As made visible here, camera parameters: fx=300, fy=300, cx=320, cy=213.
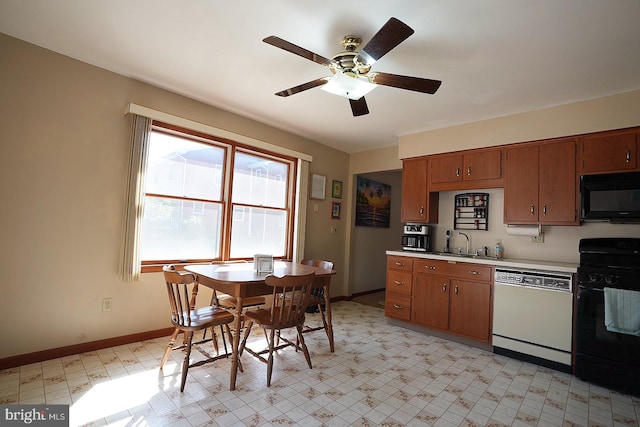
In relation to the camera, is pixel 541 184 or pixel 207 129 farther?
pixel 207 129

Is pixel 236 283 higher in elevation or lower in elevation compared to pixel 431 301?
higher

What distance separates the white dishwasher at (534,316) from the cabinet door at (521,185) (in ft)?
2.21

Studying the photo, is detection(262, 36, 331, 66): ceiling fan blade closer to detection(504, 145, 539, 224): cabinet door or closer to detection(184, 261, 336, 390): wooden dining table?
detection(184, 261, 336, 390): wooden dining table

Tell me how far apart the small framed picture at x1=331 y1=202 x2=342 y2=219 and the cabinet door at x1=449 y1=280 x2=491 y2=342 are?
90.6 inches

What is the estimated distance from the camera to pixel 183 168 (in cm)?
349

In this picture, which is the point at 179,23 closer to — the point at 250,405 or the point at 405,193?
the point at 250,405

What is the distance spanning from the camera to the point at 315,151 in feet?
16.3

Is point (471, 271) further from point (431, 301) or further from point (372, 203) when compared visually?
point (372, 203)

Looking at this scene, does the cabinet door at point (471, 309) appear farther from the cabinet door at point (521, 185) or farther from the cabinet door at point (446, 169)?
the cabinet door at point (446, 169)

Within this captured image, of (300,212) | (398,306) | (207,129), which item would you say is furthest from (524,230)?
(207,129)

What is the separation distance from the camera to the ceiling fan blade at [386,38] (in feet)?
5.35

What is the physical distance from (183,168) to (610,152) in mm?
4438

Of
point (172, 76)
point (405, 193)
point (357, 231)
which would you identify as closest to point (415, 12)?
point (172, 76)

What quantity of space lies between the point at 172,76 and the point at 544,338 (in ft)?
14.7
